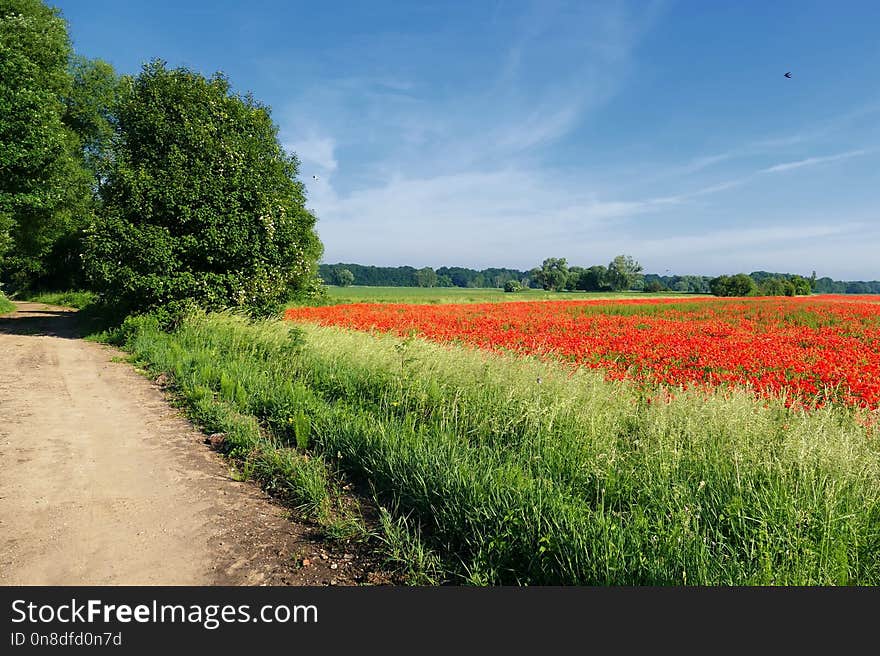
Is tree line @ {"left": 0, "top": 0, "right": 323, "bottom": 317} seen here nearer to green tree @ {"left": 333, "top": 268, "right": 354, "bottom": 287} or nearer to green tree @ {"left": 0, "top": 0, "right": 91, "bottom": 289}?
green tree @ {"left": 0, "top": 0, "right": 91, "bottom": 289}

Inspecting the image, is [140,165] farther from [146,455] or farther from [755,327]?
[755,327]

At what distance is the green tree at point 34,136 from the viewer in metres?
18.5

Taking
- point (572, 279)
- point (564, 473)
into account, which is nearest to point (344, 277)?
point (572, 279)

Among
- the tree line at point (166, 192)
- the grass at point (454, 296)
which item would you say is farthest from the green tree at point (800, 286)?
the tree line at point (166, 192)

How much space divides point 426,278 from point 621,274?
189 feet

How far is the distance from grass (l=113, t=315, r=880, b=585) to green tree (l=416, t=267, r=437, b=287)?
13735 centimetres

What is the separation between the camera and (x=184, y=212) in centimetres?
1476

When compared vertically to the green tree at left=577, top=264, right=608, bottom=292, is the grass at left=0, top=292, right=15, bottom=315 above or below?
below

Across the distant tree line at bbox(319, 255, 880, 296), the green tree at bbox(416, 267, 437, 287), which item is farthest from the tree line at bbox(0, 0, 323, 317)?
the green tree at bbox(416, 267, 437, 287)

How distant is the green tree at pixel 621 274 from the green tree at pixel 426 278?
5255cm

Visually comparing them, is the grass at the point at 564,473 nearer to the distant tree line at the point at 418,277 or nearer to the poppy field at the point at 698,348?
the poppy field at the point at 698,348

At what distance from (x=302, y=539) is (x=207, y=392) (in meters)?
4.76

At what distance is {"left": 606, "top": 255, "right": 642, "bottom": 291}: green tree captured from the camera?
116m

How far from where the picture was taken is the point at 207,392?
7789mm
